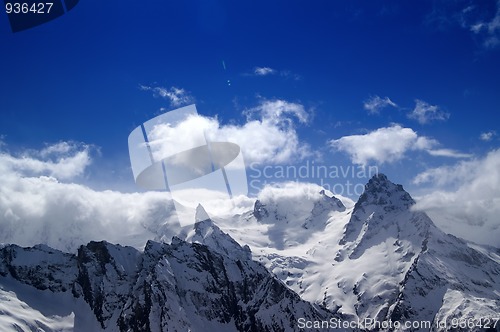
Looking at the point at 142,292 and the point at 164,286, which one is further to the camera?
the point at 164,286

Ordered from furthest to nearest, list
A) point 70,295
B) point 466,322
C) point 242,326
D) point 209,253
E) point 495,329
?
1. point 466,322
2. point 495,329
3. point 209,253
4. point 242,326
5. point 70,295

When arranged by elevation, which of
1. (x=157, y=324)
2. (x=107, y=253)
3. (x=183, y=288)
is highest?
(x=107, y=253)

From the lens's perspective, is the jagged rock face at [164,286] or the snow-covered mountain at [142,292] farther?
the jagged rock face at [164,286]

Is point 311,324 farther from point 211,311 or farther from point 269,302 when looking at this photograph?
point 211,311

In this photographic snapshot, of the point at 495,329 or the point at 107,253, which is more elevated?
the point at 107,253

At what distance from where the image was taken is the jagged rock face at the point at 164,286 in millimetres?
126938

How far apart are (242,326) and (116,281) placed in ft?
121

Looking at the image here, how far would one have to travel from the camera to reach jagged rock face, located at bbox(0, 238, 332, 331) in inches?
4998

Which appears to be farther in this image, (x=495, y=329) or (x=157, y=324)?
(x=495, y=329)

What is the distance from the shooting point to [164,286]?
13175cm

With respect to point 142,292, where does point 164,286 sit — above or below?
above

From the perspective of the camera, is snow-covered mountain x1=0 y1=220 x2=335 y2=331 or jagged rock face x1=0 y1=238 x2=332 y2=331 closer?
snow-covered mountain x1=0 y1=220 x2=335 y2=331

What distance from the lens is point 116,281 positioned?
134250mm

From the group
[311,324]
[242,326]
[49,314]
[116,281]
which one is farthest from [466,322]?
[49,314]
